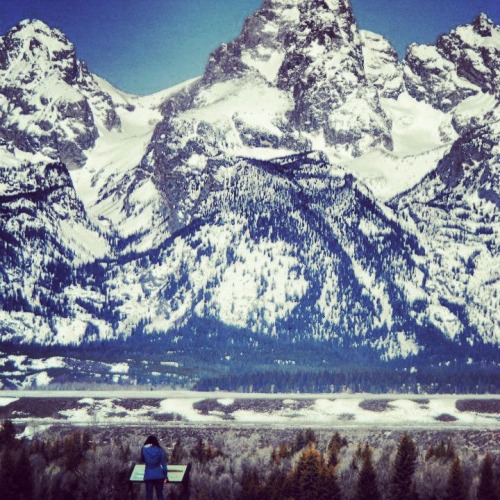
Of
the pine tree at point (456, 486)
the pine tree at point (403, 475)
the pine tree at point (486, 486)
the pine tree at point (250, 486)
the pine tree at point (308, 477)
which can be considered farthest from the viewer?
the pine tree at point (403, 475)

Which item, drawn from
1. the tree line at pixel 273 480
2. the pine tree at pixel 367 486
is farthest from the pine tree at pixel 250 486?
the pine tree at pixel 367 486

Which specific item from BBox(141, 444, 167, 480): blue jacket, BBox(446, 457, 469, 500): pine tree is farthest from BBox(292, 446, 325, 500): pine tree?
BBox(141, 444, 167, 480): blue jacket

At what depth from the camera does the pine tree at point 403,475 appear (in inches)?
Answer: 6762

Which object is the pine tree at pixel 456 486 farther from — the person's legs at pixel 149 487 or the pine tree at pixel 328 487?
the person's legs at pixel 149 487

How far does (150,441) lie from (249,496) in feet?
226

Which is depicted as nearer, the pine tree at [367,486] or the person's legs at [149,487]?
the person's legs at [149,487]

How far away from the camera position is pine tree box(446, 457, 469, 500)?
544 feet

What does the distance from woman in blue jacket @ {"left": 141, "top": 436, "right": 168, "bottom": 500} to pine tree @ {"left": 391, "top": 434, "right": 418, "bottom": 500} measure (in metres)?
77.4

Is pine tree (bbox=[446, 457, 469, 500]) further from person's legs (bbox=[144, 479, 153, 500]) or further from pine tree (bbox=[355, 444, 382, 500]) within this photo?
person's legs (bbox=[144, 479, 153, 500])

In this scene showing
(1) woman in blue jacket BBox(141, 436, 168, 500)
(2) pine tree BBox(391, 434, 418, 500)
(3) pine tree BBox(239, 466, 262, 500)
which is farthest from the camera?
(2) pine tree BBox(391, 434, 418, 500)

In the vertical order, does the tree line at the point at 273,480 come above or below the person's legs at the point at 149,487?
below

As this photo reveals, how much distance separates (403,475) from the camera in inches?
6988

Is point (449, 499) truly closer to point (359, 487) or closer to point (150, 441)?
point (359, 487)

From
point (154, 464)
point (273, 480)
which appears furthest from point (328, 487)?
point (154, 464)
